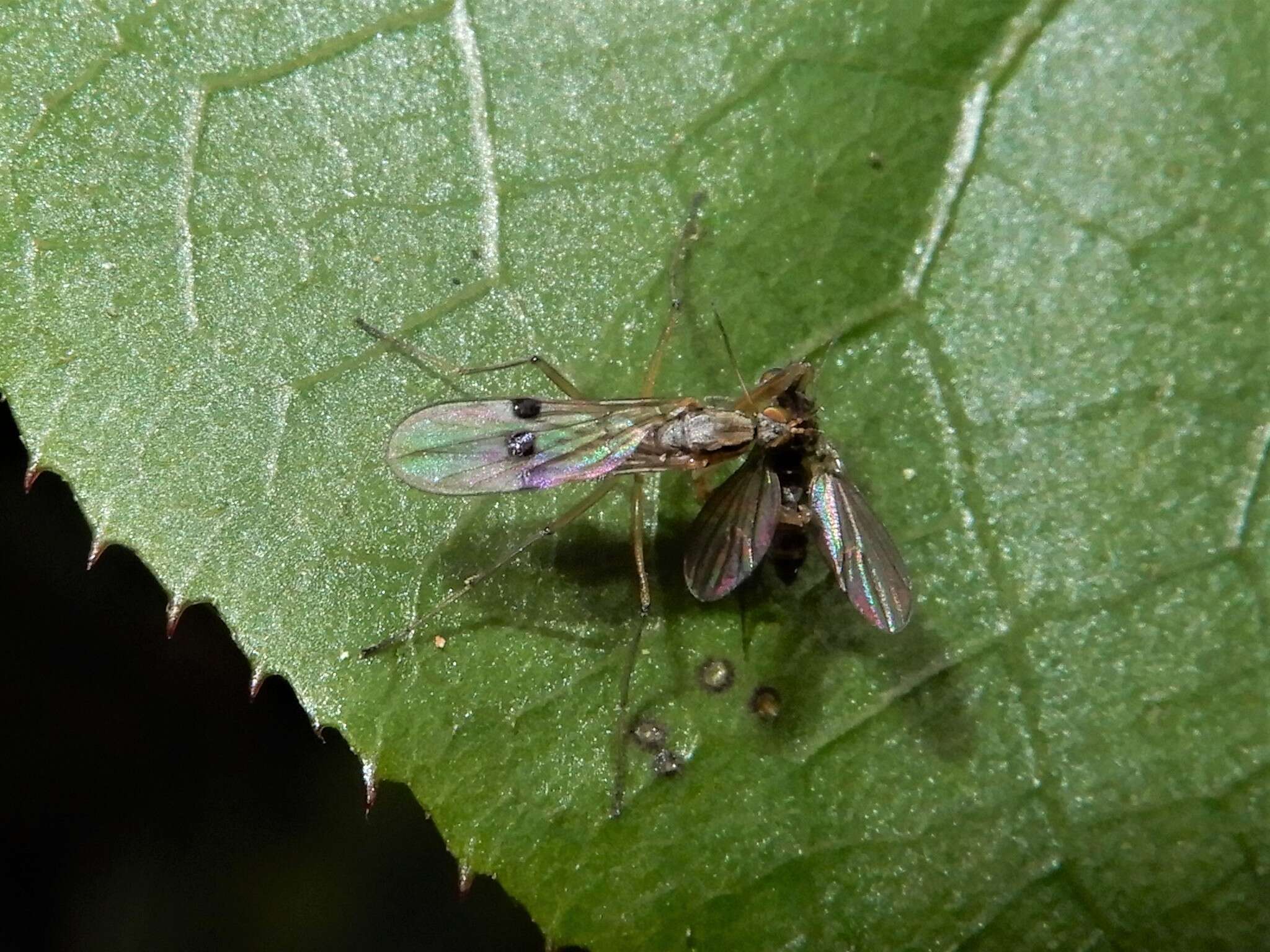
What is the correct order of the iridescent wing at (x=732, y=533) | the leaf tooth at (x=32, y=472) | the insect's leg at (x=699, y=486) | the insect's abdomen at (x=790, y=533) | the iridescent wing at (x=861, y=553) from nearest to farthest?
1. the leaf tooth at (x=32, y=472)
2. the iridescent wing at (x=861, y=553)
3. the iridescent wing at (x=732, y=533)
4. the insect's abdomen at (x=790, y=533)
5. the insect's leg at (x=699, y=486)

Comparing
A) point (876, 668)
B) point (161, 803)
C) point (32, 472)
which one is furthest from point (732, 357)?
point (161, 803)

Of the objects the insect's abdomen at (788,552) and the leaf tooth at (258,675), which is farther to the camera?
the insect's abdomen at (788,552)

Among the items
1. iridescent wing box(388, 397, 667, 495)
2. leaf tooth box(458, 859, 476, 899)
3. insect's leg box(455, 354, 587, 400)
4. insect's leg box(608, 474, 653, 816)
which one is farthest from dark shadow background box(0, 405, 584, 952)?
insect's leg box(455, 354, 587, 400)

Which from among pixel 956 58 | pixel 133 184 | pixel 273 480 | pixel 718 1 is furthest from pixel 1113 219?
pixel 133 184

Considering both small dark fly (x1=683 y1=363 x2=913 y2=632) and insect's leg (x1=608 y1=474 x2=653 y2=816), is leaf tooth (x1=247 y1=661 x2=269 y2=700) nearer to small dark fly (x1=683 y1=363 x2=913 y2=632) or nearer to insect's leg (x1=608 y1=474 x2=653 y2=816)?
insect's leg (x1=608 y1=474 x2=653 y2=816)

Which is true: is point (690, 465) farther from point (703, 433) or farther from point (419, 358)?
point (419, 358)

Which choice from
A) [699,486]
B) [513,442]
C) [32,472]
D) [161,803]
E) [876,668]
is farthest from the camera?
[161,803]

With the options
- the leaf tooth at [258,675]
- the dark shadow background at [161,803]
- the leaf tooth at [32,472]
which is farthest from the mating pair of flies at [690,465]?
the dark shadow background at [161,803]

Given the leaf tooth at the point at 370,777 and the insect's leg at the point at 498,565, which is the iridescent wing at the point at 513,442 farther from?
the leaf tooth at the point at 370,777
